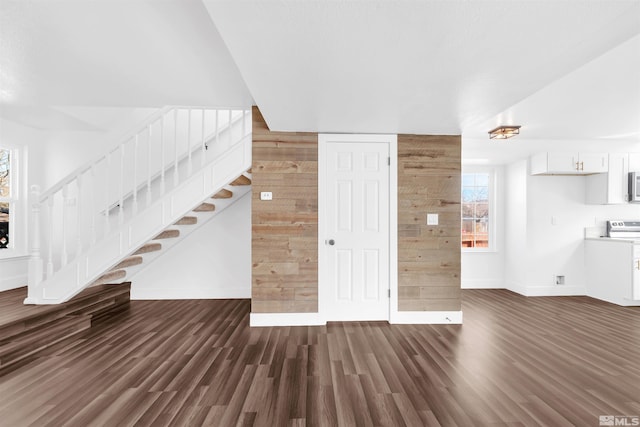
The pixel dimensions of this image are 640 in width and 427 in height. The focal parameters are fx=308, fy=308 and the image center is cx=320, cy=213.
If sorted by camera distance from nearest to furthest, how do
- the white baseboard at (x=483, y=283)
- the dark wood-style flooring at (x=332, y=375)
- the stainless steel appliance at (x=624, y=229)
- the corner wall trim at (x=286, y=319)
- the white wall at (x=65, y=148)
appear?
the dark wood-style flooring at (x=332, y=375) → the corner wall trim at (x=286, y=319) → the white wall at (x=65, y=148) → the stainless steel appliance at (x=624, y=229) → the white baseboard at (x=483, y=283)

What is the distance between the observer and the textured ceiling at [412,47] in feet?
5.22

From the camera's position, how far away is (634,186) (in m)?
4.96

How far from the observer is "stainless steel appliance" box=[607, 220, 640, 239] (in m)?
5.23

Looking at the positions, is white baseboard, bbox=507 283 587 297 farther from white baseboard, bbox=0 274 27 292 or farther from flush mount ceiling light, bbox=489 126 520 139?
white baseboard, bbox=0 274 27 292

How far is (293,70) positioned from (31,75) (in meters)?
2.76

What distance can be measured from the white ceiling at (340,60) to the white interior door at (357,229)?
0.37 m

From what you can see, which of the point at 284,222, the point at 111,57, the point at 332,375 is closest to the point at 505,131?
the point at 284,222

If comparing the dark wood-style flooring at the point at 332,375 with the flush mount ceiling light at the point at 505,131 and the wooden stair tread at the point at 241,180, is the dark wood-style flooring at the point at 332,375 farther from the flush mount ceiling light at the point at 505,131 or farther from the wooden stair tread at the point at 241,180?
the flush mount ceiling light at the point at 505,131

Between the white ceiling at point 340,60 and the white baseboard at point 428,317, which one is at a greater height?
the white ceiling at point 340,60

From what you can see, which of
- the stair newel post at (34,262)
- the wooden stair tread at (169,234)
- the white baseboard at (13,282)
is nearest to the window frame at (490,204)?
the wooden stair tread at (169,234)

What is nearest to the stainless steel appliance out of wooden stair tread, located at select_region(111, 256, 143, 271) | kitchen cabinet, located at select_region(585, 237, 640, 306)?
kitchen cabinet, located at select_region(585, 237, 640, 306)

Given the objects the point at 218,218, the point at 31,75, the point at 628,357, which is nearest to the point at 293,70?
the point at 31,75

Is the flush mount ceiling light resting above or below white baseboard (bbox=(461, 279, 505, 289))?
above

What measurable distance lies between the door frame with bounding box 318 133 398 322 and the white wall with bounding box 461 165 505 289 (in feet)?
8.70
